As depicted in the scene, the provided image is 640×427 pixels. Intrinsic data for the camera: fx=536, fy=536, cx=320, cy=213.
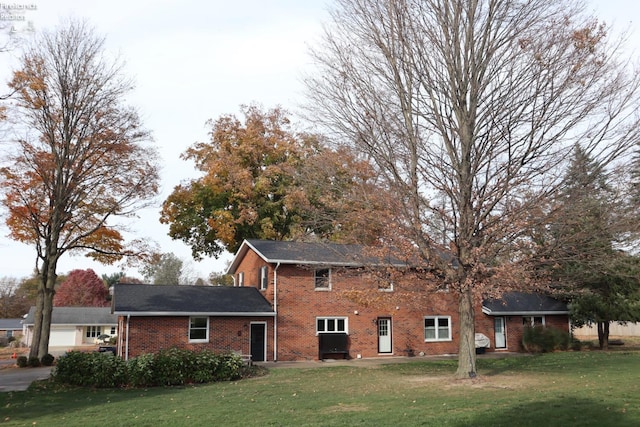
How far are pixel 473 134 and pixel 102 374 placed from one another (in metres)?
13.9

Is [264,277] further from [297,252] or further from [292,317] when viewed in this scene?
[292,317]

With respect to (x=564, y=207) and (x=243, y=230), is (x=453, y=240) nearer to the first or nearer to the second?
(x=564, y=207)

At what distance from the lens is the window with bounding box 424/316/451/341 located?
30.3 meters

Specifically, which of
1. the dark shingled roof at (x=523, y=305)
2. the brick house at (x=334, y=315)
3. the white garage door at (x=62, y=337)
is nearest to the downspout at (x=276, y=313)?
the brick house at (x=334, y=315)

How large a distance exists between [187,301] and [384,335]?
1065cm

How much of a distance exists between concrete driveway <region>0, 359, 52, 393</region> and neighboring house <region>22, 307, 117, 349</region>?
25898mm

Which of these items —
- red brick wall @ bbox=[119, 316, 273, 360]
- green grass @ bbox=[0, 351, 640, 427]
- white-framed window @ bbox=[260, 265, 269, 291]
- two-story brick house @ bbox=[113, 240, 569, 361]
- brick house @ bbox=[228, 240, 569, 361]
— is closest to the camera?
green grass @ bbox=[0, 351, 640, 427]

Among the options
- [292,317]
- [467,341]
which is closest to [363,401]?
[467,341]

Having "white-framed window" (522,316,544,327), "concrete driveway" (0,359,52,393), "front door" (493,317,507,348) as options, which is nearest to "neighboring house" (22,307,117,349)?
"concrete driveway" (0,359,52,393)

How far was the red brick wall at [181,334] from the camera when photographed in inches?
947

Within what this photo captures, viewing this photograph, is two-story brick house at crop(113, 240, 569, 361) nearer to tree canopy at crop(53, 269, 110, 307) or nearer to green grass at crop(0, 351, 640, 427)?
green grass at crop(0, 351, 640, 427)

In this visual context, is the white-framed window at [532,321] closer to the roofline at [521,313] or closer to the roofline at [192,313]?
the roofline at [521,313]

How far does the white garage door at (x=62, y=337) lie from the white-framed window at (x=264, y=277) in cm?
3134

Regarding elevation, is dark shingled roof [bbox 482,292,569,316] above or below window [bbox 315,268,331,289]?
below
